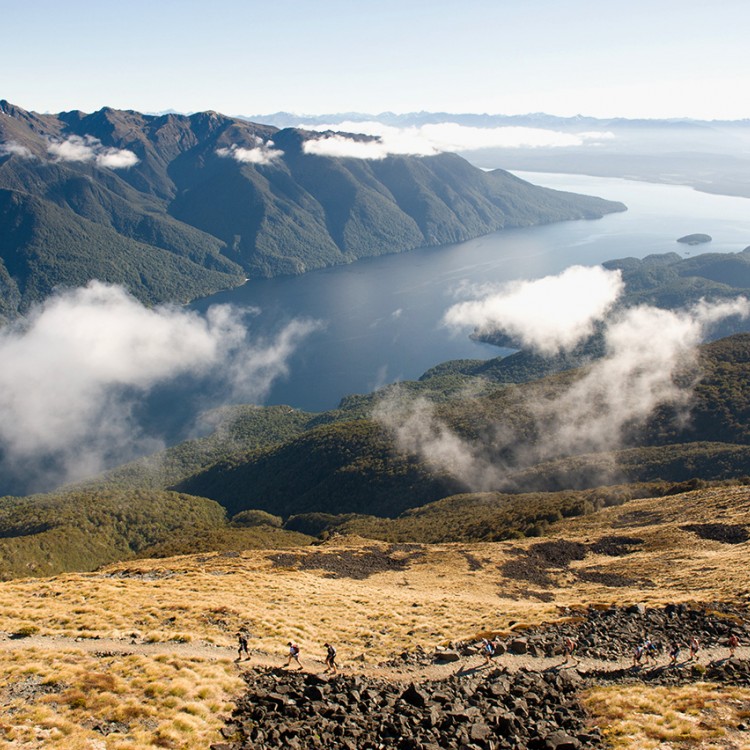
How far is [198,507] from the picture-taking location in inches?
7333

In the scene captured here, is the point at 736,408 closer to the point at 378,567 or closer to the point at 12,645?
the point at 378,567

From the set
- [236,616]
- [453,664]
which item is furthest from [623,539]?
[236,616]

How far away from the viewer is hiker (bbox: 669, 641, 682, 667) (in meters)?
32.7

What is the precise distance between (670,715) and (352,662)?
17.6m

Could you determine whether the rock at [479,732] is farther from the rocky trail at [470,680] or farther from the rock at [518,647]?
the rock at [518,647]

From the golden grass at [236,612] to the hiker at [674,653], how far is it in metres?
6.29

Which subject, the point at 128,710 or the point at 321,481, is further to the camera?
the point at 321,481

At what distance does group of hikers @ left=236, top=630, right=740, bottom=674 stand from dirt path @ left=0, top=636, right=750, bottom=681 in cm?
37

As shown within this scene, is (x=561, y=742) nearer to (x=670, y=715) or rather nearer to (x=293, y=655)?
(x=670, y=715)

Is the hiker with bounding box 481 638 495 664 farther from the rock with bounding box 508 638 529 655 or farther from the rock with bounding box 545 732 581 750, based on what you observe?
the rock with bounding box 545 732 581 750

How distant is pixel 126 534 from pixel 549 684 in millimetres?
156932

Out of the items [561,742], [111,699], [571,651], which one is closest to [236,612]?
[111,699]

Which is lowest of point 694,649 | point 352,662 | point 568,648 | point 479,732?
point 352,662

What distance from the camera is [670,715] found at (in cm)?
2623
